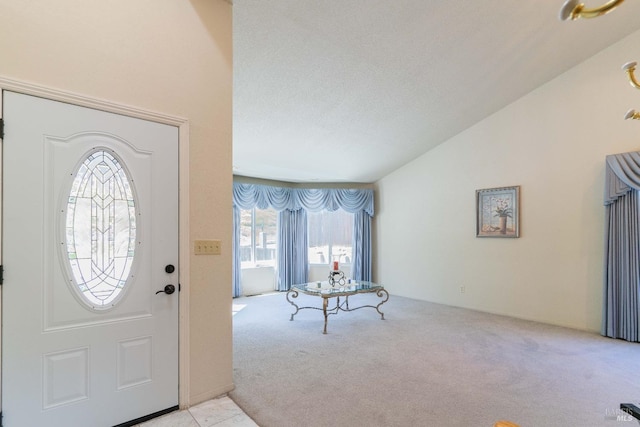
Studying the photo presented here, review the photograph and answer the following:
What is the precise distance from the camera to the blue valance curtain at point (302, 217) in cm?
666

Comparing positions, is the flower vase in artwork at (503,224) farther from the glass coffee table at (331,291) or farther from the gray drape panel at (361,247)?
the gray drape panel at (361,247)

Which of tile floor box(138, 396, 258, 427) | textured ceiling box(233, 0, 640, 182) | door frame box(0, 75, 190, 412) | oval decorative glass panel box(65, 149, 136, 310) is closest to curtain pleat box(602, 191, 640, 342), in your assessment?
textured ceiling box(233, 0, 640, 182)

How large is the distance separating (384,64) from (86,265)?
323 cm

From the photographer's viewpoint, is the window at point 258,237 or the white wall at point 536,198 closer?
the white wall at point 536,198

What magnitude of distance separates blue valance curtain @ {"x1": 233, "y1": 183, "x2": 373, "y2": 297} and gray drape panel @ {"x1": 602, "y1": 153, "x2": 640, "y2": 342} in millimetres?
3789

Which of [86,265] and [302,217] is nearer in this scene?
[86,265]

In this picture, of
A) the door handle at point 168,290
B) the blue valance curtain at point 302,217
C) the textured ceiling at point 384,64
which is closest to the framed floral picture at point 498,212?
the textured ceiling at point 384,64

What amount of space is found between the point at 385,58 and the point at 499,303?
151 inches

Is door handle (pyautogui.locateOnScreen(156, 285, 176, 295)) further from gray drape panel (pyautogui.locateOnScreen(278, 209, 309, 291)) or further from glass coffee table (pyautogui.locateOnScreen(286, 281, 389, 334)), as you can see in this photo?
gray drape panel (pyautogui.locateOnScreen(278, 209, 309, 291))

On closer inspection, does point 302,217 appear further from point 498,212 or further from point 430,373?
point 430,373

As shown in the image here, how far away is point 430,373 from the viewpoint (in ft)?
9.05

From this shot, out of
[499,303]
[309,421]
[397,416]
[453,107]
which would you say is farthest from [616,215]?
[309,421]

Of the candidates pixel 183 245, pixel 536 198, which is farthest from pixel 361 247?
pixel 183 245

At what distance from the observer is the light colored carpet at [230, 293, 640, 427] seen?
215cm
